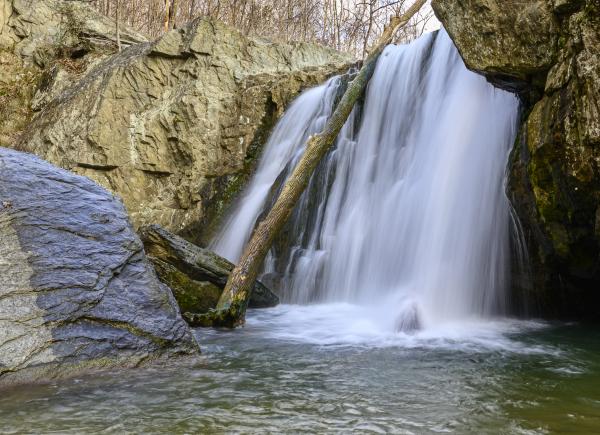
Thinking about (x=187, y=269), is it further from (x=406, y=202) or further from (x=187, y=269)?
(x=406, y=202)

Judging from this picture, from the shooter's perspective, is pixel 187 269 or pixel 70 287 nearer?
pixel 70 287

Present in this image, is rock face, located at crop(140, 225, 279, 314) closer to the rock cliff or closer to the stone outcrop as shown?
the rock cliff

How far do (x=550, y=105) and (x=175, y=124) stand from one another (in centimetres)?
801

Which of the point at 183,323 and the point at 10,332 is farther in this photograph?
the point at 183,323

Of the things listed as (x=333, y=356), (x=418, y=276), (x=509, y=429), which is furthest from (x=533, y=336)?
(x=509, y=429)

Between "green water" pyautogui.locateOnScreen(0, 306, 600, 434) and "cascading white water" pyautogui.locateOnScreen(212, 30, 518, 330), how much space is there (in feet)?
3.79

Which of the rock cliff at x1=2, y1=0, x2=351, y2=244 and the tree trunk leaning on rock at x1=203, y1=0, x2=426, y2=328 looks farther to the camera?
the rock cliff at x1=2, y1=0, x2=351, y2=244

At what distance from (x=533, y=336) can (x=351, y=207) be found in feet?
11.5

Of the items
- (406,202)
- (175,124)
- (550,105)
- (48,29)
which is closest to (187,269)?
(406,202)

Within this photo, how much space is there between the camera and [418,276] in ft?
21.2

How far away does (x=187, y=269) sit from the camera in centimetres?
638

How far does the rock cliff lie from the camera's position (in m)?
10.9

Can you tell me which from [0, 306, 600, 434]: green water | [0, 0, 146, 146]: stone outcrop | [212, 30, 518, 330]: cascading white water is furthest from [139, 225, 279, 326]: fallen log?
[0, 0, 146, 146]: stone outcrop

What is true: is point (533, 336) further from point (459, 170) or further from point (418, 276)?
point (459, 170)
